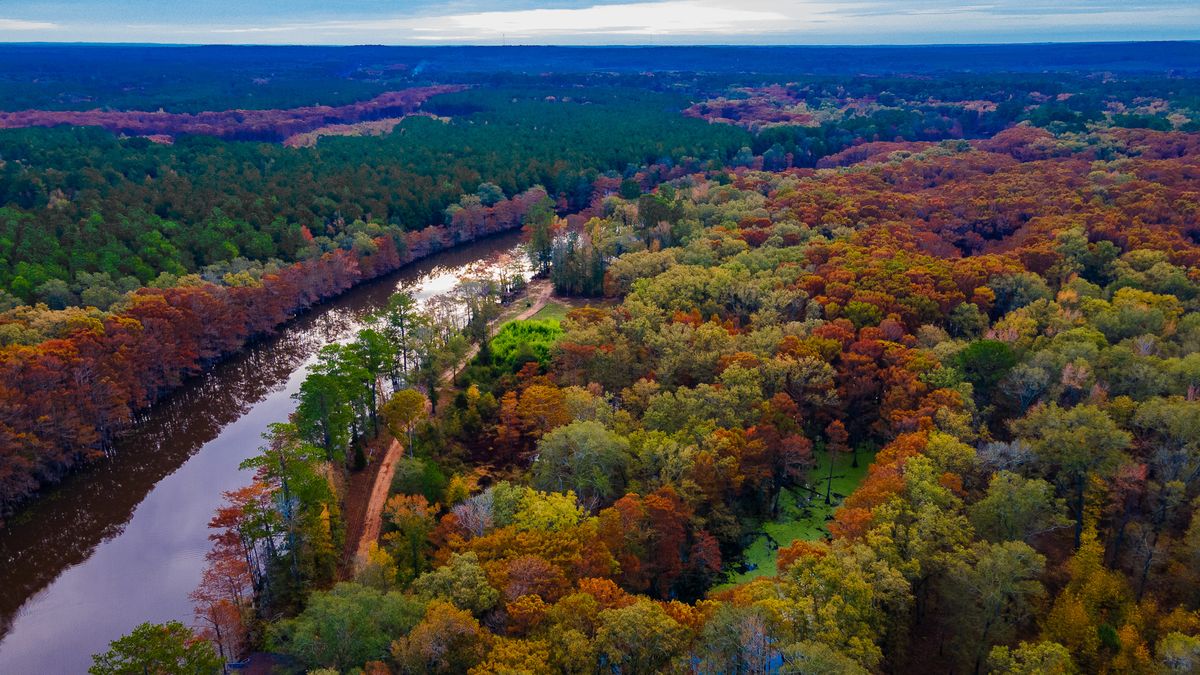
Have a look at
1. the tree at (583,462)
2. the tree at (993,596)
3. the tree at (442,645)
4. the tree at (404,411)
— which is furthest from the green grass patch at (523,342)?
the tree at (993,596)

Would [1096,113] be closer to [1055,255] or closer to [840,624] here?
[1055,255]

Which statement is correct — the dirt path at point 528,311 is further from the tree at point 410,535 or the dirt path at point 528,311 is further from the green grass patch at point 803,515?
the green grass patch at point 803,515

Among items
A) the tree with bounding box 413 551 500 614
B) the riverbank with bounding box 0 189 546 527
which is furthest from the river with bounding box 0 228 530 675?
the tree with bounding box 413 551 500 614

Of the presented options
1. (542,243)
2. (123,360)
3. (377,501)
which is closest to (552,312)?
(542,243)

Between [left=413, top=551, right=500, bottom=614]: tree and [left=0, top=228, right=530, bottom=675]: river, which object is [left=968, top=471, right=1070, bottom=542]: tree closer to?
[left=413, top=551, right=500, bottom=614]: tree

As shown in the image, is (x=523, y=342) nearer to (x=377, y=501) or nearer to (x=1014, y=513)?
(x=377, y=501)

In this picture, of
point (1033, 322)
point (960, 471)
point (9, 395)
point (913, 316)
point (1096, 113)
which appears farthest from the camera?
point (1096, 113)

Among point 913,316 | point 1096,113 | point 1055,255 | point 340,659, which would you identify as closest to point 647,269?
point 913,316
